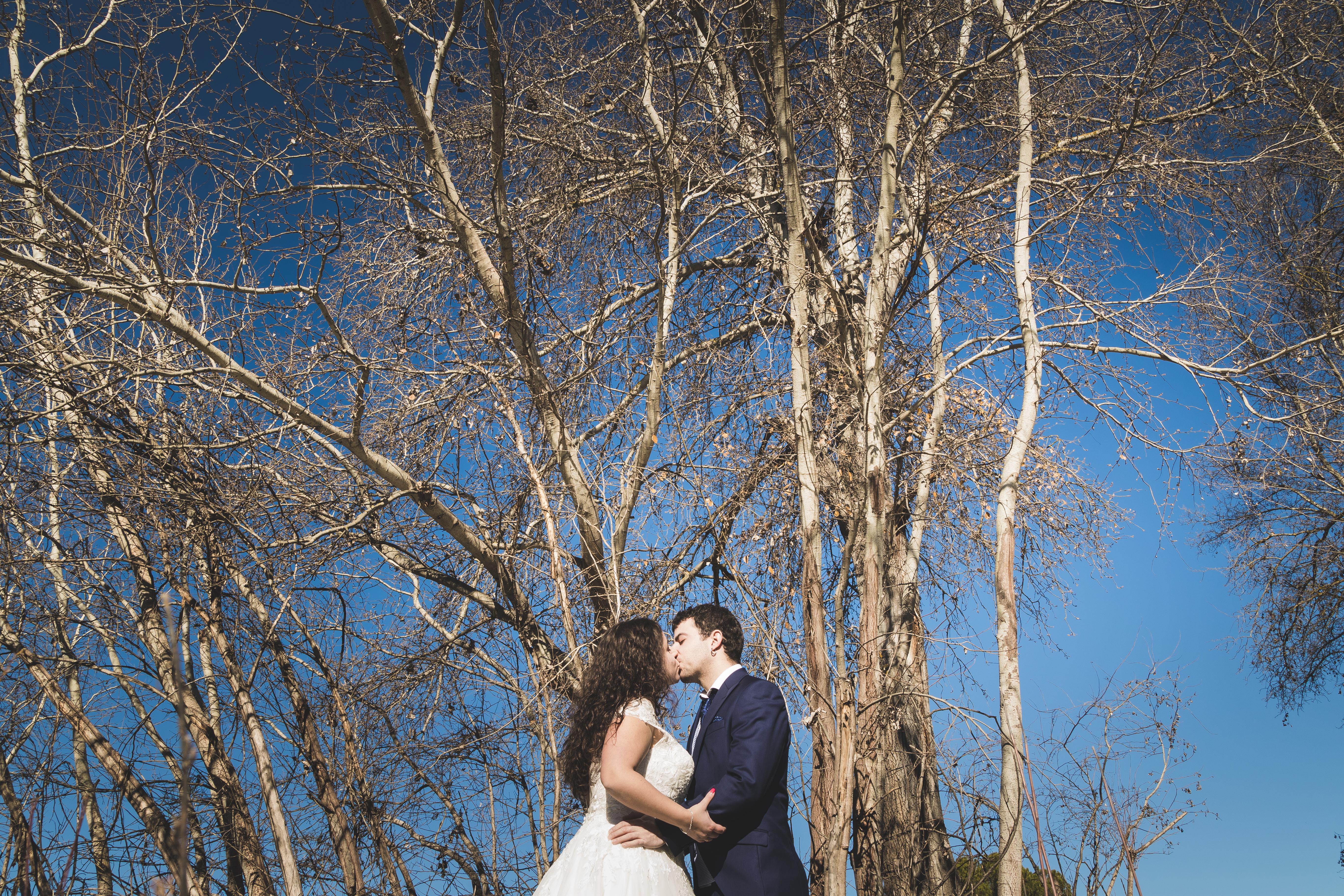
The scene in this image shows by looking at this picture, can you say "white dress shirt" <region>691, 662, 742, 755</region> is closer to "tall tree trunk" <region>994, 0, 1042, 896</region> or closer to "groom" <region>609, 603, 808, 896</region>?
"groom" <region>609, 603, 808, 896</region>

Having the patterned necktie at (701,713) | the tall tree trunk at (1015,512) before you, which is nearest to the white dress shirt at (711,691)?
the patterned necktie at (701,713)

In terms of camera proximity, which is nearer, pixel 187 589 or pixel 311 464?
pixel 187 589

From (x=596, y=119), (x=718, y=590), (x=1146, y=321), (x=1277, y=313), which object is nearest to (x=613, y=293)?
(x=596, y=119)

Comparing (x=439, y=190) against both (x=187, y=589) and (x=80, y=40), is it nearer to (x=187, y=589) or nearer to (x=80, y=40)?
(x=187, y=589)

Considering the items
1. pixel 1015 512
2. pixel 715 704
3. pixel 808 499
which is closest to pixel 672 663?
pixel 715 704

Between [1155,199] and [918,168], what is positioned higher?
[1155,199]

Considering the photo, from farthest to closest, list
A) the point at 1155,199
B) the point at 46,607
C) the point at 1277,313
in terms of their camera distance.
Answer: the point at 1277,313 → the point at 1155,199 → the point at 46,607

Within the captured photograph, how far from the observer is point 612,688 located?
2.87 meters

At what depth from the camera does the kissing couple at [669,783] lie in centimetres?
273

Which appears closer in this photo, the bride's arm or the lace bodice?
the bride's arm

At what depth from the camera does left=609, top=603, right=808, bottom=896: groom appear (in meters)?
2.74

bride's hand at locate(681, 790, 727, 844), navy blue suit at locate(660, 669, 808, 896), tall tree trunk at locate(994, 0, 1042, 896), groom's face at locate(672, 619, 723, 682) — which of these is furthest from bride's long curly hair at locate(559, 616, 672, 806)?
tall tree trunk at locate(994, 0, 1042, 896)

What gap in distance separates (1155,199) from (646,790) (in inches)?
229

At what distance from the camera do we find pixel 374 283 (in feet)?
21.5
